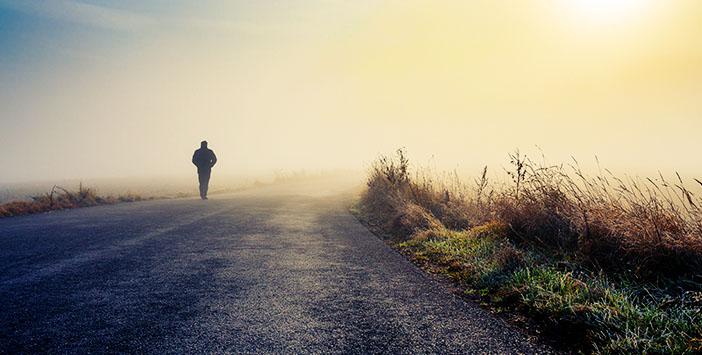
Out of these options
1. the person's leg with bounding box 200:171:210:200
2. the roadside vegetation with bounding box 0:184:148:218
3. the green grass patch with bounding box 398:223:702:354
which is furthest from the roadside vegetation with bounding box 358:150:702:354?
the person's leg with bounding box 200:171:210:200

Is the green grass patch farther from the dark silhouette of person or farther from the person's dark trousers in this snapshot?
the dark silhouette of person

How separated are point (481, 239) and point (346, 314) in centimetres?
374

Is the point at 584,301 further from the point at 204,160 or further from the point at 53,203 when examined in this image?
the point at 204,160

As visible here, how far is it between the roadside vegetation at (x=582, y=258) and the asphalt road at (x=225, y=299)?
A: 0.51m

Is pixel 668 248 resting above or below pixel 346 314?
above

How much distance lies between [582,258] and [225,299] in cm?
434

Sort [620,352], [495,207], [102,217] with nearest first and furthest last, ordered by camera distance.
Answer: [620,352], [495,207], [102,217]

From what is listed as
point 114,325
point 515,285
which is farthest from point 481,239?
point 114,325

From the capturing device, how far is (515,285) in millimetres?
4633

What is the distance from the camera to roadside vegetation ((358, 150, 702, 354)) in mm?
3477

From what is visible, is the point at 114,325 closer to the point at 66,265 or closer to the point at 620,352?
the point at 66,265

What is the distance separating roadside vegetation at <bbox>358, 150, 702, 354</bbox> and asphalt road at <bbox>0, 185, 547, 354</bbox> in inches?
20.2

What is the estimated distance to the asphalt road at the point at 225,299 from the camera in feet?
10.9

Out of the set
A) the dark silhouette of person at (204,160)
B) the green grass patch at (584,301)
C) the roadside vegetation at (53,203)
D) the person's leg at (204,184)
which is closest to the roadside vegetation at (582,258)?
the green grass patch at (584,301)
